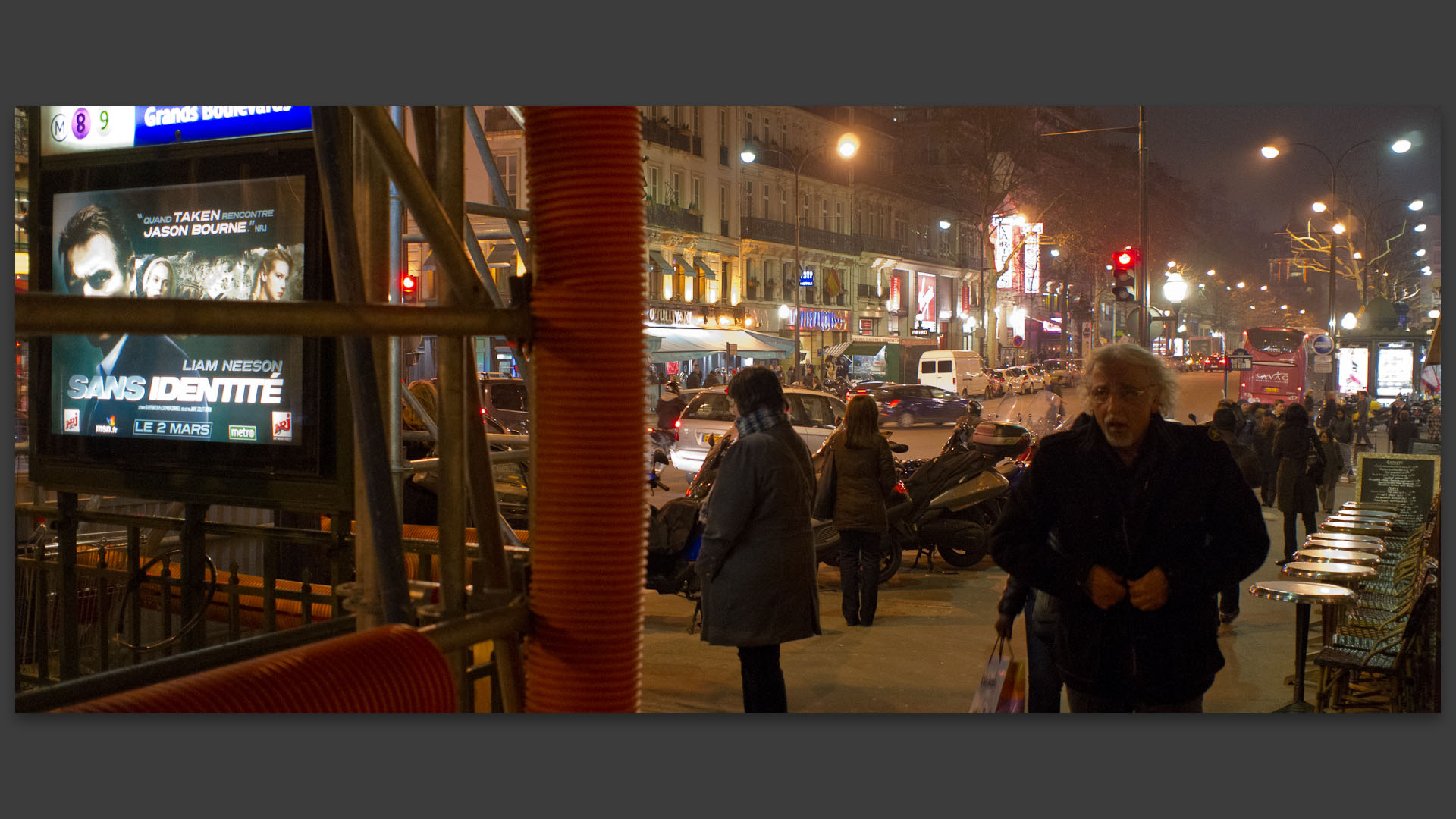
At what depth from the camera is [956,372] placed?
4534 centimetres

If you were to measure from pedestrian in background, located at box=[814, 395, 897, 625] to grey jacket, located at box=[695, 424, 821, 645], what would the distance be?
3.51 metres

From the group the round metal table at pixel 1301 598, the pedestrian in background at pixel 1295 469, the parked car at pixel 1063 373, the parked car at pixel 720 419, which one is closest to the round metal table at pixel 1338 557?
the round metal table at pixel 1301 598

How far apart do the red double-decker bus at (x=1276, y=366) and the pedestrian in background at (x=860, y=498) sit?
65.0 ft

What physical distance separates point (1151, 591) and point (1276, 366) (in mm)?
25632

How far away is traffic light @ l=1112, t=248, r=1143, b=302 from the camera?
14.9 metres

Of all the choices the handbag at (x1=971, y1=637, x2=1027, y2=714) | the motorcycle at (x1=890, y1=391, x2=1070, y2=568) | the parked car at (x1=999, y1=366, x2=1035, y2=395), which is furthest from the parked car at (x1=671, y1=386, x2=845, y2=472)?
the parked car at (x1=999, y1=366, x2=1035, y2=395)

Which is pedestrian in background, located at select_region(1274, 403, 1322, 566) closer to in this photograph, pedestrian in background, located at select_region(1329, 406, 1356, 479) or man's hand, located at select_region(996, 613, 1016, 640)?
pedestrian in background, located at select_region(1329, 406, 1356, 479)

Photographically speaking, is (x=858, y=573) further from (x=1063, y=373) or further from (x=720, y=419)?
(x=1063, y=373)

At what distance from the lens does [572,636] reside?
2.87 metres

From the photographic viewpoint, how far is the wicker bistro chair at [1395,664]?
545 centimetres

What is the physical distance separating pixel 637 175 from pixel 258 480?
2.71m

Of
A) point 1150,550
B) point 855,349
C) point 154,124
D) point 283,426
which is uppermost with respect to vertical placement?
point 855,349

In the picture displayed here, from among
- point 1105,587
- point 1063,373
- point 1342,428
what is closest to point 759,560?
point 1105,587

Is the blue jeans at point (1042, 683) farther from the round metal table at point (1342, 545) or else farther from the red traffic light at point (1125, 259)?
the red traffic light at point (1125, 259)
